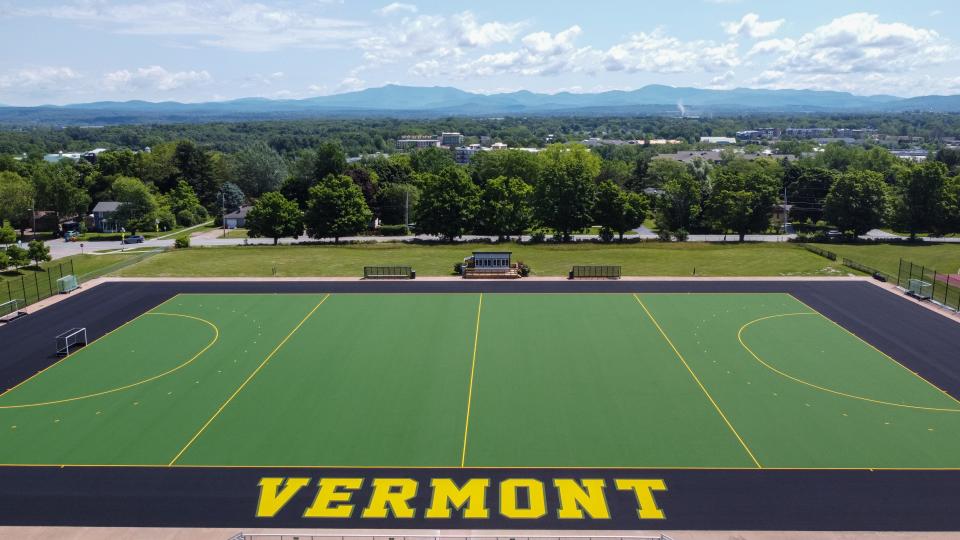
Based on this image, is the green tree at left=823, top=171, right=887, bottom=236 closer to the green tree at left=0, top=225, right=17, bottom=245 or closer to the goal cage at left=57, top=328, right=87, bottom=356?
the goal cage at left=57, top=328, right=87, bottom=356

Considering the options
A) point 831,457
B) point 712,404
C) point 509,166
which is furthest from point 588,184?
point 831,457

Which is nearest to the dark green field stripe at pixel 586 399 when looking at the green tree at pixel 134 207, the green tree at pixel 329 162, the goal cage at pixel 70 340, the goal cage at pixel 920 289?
the goal cage at pixel 920 289

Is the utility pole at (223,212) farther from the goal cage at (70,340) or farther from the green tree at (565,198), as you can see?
the goal cage at (70,340)

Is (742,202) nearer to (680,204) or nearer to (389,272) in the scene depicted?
(680,204)

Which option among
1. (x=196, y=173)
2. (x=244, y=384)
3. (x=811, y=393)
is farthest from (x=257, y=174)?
(x=811, y=393)

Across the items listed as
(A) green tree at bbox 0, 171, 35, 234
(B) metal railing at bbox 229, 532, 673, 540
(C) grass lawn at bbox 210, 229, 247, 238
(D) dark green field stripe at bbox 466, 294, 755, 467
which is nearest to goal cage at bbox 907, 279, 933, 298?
(D) dark green field stripe at bbox 466, 294, 755, 467

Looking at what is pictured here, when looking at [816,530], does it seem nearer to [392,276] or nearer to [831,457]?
[831,457]
